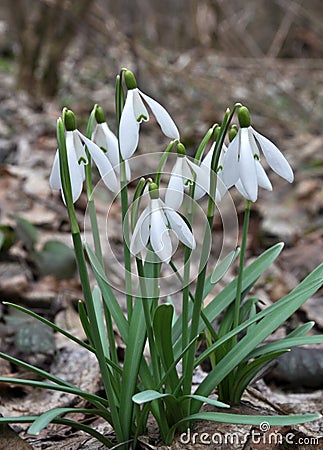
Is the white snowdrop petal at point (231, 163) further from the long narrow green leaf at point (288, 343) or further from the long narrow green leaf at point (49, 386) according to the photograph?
the long narrow green leaf at point (49, 386)

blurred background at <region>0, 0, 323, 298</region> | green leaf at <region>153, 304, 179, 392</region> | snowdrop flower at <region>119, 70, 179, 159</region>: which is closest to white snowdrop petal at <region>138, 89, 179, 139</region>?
snowdrop flower at <region>119, 70, 179, 159</region>

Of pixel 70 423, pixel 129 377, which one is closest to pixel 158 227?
pixel 129 377

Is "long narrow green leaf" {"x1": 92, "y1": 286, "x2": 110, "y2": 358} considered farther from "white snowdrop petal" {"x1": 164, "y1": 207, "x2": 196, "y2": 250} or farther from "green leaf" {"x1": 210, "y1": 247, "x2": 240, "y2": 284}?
"white snowdrop petal" {"x1": 164, "y1": 207, "x2": 196, "y2": 250}

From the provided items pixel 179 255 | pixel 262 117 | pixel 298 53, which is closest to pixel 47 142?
pixel 179 255

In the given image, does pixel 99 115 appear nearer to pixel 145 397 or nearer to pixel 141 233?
pixel 141 233

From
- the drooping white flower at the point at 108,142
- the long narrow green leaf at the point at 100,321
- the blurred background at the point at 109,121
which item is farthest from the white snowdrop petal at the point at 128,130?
the blurred background at the point at 109,121
